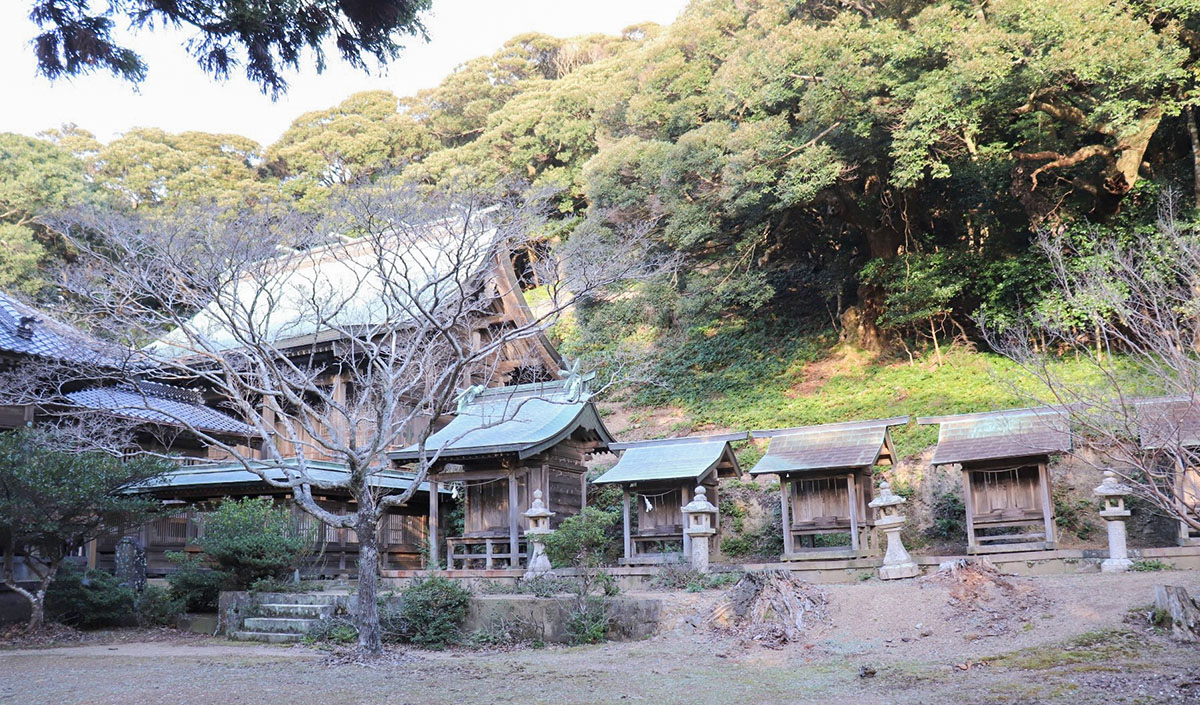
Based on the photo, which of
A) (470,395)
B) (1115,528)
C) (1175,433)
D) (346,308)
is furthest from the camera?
(346,308)

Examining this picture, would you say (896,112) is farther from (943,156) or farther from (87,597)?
(87,597)

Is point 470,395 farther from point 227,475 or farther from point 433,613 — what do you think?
point 433,613

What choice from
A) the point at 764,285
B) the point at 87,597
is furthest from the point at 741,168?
the point at 87,597

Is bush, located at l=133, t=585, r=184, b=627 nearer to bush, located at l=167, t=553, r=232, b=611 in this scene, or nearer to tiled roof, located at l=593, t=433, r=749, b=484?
bush, located at l=167, t=553, r=232, b=611

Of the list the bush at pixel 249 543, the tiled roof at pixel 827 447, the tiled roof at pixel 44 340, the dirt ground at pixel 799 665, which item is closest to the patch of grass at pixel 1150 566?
the dirt ground at pixel 799 665

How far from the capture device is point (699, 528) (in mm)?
15031

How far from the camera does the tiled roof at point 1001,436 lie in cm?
1446

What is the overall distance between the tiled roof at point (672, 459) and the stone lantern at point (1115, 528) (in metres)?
5.91

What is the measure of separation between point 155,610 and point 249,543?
249 centimetres

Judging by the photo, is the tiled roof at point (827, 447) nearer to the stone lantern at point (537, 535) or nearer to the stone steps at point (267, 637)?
the stone lantern at point (537, 535)

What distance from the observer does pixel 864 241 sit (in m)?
28.0

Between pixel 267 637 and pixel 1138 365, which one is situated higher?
pixel 1138 365

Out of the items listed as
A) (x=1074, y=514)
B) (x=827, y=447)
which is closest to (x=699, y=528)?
(x=827, y=447)

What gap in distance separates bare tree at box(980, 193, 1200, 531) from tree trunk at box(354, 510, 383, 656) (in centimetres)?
836
